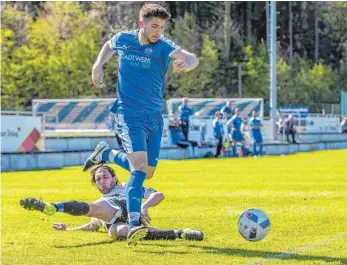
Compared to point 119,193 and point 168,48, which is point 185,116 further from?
point 168,48

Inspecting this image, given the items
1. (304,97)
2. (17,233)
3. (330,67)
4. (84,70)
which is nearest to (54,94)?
(84,70)

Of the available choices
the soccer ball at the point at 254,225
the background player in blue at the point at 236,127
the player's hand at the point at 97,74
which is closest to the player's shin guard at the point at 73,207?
the player's hand at the point at 97,74

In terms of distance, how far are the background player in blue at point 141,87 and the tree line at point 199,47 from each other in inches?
2306

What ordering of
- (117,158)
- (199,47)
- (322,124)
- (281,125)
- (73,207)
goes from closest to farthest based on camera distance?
(73,207)
(117,158)
(281,125)
(322,124)
(199,47)

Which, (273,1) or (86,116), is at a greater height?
(273,1)

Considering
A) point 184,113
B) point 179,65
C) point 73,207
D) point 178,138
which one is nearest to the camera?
point 179,65

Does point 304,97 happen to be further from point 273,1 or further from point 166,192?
point 166,192

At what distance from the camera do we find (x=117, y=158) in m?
10.6

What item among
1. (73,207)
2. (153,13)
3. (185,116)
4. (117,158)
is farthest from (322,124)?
(153,13)

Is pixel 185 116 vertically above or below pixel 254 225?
below

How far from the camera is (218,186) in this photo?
19.2 m

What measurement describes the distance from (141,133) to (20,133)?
19.9m

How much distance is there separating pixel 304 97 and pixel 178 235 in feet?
257

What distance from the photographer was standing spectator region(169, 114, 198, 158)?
123 ft
